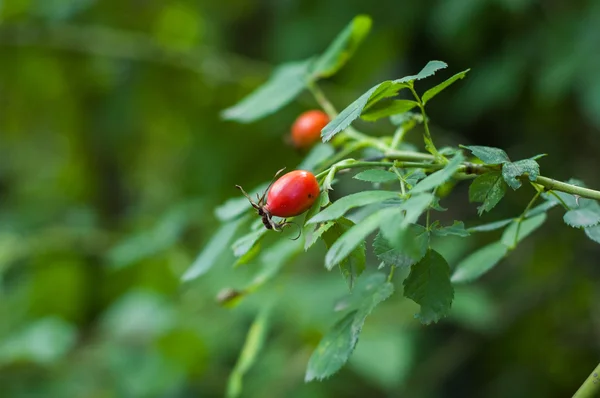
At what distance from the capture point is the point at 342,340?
0.52m

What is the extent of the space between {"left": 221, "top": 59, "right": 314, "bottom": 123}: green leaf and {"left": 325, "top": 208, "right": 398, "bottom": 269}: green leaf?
0.39 meters

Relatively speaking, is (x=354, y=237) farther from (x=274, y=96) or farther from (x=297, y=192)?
(x=274, y=96)

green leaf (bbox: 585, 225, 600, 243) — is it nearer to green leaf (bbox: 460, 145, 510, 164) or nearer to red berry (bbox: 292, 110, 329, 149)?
green leaf (bbox: 460, 145, 510, 164)

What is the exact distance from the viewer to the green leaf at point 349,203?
42 cm

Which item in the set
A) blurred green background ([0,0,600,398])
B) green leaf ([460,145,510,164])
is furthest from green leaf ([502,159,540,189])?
blurred green background ([0,0,600,398])

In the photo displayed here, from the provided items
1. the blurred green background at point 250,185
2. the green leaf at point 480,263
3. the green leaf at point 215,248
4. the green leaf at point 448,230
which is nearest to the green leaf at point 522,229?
the green leaf at point 480,263

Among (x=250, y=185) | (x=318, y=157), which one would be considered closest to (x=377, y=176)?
(x=318, y=157)

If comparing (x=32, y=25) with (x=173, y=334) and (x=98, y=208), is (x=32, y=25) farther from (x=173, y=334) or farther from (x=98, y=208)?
(x=173, y=334)

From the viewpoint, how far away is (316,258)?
6.43ft

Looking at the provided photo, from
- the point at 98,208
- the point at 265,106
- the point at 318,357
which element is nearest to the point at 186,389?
the point at 98,208

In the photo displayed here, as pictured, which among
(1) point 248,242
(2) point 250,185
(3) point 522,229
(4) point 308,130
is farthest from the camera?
(2) point 250,185

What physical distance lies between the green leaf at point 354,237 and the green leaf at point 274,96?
1.28 feet

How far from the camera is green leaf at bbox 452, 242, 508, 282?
62cm

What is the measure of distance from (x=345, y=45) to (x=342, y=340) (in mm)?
425
